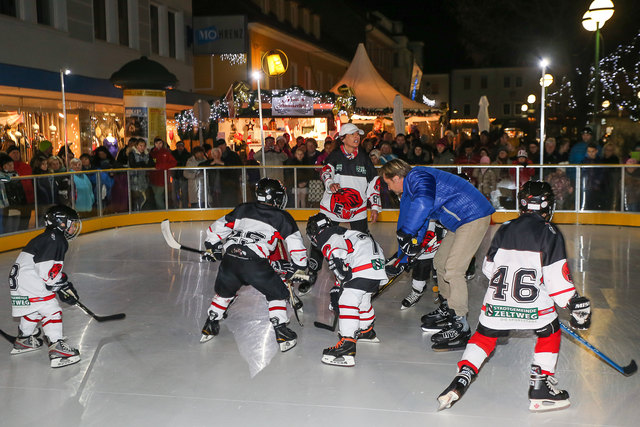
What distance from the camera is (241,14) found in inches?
923

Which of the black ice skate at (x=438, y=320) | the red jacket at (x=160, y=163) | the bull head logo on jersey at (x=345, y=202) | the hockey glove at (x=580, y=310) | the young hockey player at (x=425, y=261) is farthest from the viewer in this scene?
the red jacket at (x=160, y=163)

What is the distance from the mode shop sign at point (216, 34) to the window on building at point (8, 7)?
846 centimetres

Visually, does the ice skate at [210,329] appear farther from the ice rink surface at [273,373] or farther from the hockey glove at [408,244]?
the hockey glove at [408,244]

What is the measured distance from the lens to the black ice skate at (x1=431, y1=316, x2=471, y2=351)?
5211mm

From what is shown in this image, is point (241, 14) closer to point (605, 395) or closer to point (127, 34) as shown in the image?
point (127, 34)

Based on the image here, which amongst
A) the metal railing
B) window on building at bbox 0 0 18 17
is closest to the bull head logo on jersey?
the metal railing

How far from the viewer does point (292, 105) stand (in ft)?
57.5

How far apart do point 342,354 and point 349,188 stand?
100 inches

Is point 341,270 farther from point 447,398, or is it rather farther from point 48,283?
point 48,283

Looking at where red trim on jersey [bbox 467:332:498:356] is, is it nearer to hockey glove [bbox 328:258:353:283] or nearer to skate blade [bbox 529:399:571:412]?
skate blade [bbox 529:399:571:412]

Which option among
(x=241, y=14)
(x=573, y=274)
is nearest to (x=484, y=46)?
(x=241, y=14)

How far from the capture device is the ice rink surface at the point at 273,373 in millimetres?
3982

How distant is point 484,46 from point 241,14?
8667 millimetres

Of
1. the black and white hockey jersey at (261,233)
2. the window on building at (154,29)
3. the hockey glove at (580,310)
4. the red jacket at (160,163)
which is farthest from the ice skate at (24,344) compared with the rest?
the window on building at (154,29)
